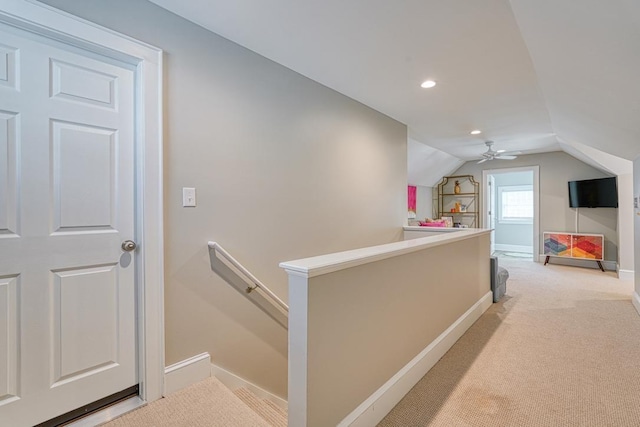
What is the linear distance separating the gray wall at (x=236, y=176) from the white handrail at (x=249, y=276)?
0.07m

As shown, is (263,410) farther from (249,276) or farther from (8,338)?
(8,338)

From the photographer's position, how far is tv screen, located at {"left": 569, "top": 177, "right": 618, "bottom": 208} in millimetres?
5145

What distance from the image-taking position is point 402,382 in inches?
70.2

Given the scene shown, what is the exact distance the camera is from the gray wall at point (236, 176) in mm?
1765

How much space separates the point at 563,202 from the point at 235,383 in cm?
686

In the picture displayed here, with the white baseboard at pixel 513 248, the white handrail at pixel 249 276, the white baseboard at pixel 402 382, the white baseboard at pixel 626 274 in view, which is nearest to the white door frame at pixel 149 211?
the white handrail at pixel 249 276

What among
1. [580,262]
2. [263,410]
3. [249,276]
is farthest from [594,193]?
[263,410]

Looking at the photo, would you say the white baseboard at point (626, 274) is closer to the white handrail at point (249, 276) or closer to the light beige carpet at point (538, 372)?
the light beige carpet at point (538, 372)

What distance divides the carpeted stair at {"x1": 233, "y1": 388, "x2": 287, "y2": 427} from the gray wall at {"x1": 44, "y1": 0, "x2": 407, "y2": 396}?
5.2 inches

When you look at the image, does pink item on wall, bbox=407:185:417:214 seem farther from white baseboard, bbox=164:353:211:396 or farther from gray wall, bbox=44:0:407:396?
white baseboard, bbox=164:353:211:396

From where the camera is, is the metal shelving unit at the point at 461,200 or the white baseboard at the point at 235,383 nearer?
the white baseboard at the point at 235,383

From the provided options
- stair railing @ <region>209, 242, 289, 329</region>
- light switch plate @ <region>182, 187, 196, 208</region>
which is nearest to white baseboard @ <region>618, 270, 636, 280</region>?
stair railing @ <region>209, 242, 289, 329</region>

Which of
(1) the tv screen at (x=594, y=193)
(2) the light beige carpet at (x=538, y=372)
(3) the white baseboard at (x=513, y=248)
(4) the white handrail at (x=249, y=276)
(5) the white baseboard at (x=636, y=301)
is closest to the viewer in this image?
(2) the light beige carpet at (x=538, y=372)

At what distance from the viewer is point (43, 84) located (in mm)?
1397
